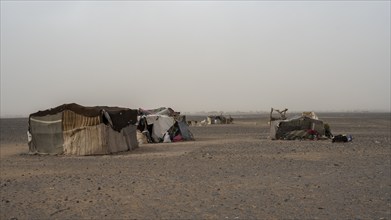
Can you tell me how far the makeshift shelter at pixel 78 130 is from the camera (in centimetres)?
2152

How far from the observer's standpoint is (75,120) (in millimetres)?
21750

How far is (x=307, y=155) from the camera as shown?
18.5 metres

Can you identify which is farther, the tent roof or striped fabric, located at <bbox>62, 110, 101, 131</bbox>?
the tent roof

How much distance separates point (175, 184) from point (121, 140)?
485 inches

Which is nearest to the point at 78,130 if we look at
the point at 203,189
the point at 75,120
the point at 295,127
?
the point at 75,120

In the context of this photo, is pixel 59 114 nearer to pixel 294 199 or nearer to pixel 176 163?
pixel 176 163

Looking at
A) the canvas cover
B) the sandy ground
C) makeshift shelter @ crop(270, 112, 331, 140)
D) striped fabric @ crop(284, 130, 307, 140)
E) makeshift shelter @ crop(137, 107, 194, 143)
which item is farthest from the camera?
makeshift shelter @ crop(137, 107, 194, 143)

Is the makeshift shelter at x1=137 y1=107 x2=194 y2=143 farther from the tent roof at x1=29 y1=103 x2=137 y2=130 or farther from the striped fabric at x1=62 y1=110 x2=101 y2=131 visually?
the striped fabric at x1=62 y1=110 x2=101 y2=131

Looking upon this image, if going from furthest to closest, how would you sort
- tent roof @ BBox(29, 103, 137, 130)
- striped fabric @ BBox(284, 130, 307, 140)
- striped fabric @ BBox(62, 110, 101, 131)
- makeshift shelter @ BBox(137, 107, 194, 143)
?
makeshift shelter @ BBox(137, 107, 194, 143), striped fabric @ BBox(284, 130, 307, 140), tent roof @ BBox(29, 103, 137, 130), striped fabric @ BBox(62, 110, 101, 131)

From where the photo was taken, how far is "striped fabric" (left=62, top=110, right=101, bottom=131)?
21484 millimetres

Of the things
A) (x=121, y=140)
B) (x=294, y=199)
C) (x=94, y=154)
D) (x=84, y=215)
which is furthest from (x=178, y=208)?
(x=121, y=140)

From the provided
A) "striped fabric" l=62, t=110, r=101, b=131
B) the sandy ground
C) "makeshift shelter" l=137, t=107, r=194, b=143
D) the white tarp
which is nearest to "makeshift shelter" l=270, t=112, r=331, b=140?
"makeshift shelter" l=137, t=107, r=194, b=143

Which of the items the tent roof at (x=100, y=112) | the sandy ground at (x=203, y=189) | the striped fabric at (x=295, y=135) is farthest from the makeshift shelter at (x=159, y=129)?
the sandy ground at (x=203, y=189)

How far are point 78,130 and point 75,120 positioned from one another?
1.74 feet
